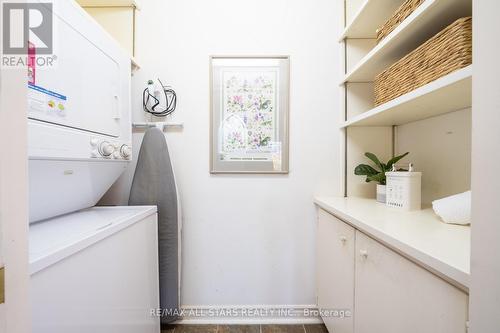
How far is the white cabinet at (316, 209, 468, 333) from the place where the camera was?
53 cm

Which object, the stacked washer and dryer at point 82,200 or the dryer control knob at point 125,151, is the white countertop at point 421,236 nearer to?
the stacked washer and dryer at point 82,200

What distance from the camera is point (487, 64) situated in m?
0.35

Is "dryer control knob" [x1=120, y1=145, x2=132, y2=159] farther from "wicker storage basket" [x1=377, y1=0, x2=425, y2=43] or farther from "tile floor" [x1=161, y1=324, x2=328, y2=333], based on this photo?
"wicker storage basket" [x1=377, y1=0, x2=425, y2=43]

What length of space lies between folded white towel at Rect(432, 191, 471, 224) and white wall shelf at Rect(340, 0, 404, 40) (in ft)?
3.47

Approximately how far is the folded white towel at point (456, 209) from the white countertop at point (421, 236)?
0.09 ft

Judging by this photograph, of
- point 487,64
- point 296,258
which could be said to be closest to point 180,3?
point 487,64

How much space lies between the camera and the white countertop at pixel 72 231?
0.58 m

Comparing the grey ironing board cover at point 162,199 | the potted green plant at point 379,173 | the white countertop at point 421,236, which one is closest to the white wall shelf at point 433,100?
the potted green plant at point 379,173

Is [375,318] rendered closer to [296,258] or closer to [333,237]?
[333,237]

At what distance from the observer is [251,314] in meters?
1.46

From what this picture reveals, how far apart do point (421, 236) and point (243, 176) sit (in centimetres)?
103

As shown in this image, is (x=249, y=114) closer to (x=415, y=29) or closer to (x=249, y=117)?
(x=249, y=117)

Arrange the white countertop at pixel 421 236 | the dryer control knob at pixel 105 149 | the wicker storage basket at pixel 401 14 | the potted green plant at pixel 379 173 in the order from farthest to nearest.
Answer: the potted green plant at pixel 379 173, the dryer control knob at pixel 105 149, the wicker storage basket at pixel 401 14, the white countertop at pixel 421 236

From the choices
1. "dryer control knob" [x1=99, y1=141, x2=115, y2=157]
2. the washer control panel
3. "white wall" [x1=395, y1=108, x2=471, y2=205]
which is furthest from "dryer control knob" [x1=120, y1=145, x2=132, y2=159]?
"white wall" [x1=395, y1=108, x2=471, y2=205]
